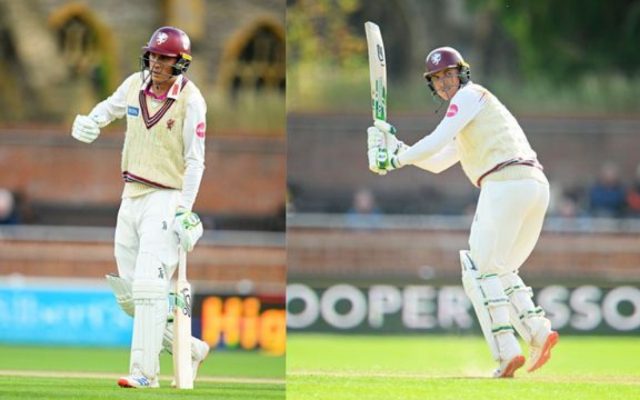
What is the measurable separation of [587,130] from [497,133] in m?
16.9

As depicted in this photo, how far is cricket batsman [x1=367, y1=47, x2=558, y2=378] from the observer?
8.93 metres

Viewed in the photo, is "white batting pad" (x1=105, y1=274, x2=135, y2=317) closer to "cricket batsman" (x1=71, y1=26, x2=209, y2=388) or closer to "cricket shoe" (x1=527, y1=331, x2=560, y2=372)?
"cricket batsman" (x1=71, y1=26, x2=209, y2=388)

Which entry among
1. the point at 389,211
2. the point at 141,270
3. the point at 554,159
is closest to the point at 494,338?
the point at 141,270

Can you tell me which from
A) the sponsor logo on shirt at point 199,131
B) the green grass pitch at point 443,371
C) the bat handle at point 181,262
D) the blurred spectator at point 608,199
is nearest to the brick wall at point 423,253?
the blurred spectator at point 608,199

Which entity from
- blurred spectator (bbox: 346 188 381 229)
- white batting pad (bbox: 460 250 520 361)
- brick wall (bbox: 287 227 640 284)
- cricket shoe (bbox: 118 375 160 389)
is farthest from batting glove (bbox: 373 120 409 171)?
blurred spectator (bbox: 346 188 381 229)

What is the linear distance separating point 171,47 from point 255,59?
20.3 m

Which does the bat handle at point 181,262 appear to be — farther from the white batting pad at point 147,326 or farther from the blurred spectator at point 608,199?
the blurred spectator at point 608,199

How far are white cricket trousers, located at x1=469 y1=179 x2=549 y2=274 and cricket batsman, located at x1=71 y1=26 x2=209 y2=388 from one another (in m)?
1.50

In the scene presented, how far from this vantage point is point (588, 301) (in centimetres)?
1780

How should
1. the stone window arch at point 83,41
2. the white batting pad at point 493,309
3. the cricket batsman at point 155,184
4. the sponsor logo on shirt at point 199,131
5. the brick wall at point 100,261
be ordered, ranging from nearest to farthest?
1. the cricket batsman at point 155,184
2. the sponsor logo on shirt at point 199,131
3. the white batting pad at point 493,309
4. the brick wall at point 100,261
5. the stone window arch at point 83,41

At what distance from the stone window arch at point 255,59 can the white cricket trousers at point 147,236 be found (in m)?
19.3

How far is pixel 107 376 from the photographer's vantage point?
1073cm

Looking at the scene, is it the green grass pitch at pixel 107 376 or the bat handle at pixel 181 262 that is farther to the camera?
the bat handle at pixel 181 262

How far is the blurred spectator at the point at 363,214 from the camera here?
72.7 ft
